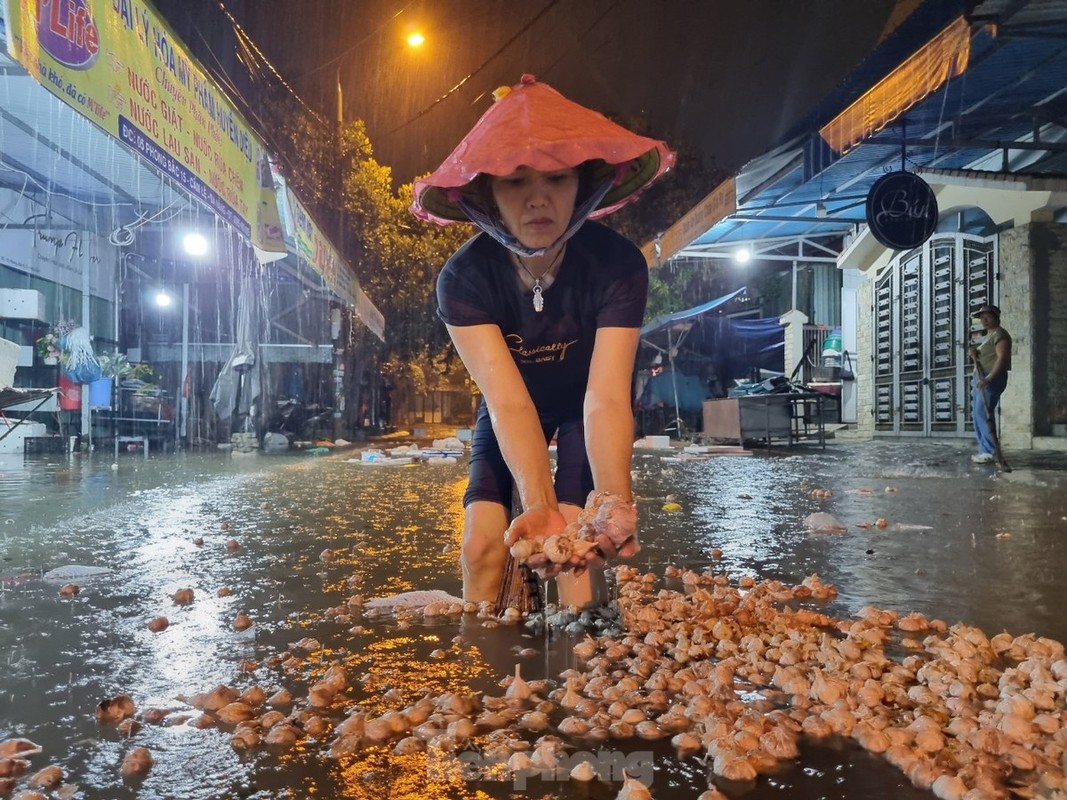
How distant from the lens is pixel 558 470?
2.93m

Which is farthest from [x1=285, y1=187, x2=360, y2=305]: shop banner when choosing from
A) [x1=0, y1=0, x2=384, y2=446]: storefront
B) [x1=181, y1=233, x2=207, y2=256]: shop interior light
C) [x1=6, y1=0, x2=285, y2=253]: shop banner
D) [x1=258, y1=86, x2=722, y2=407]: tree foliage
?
[x1=181, y1=233, x2=207, y2=256]: shop interior light

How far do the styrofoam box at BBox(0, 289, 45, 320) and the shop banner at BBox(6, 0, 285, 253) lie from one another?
599cm

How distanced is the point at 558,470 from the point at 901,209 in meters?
7.83

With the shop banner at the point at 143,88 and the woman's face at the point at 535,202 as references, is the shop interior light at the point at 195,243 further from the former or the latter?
the woman's face at the point at 535,202

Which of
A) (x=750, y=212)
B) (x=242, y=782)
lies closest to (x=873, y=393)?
(x=750, y=212)

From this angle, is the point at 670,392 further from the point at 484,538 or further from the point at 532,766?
the point at 532,766

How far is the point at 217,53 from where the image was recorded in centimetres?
869

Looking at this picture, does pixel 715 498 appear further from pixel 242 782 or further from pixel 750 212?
pixel 750 212

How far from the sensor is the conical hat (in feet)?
7.29

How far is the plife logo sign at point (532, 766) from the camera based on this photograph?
1.47 metres

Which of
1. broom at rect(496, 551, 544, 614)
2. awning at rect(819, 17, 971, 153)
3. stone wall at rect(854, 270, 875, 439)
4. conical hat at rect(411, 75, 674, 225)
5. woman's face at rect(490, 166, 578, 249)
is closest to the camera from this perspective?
conical hat at rect(411, 75, 674, 225)

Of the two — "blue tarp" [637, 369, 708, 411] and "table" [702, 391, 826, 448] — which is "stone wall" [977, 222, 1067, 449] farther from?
"blue tarp" [637, 369, 708, 411]

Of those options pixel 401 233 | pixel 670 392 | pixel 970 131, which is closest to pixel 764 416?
pixel 970 131

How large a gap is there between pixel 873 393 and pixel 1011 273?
14.4 feet
